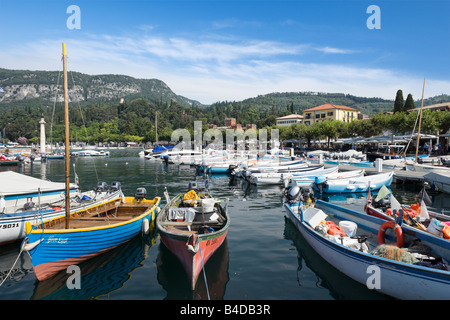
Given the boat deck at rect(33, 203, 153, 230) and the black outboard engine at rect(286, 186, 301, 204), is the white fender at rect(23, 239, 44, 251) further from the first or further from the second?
the black outboard engine at rect(286, 186, 301, 204)

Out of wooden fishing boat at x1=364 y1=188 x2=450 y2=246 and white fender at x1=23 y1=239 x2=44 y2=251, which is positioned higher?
wooden fishing boat at x1=364 y1=188 x2=450 y2=246

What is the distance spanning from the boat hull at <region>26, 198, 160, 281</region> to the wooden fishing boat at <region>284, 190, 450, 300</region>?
322 inches

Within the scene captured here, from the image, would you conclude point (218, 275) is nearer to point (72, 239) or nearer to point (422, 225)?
point (72, 239)

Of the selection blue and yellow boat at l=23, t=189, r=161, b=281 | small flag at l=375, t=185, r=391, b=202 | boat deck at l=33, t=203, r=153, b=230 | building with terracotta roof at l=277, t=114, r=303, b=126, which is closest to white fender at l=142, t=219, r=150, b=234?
blue and yellow boat at l=23, t=189, r=161, b=281

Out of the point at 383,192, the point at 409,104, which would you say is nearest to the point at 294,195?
the point at 383,192

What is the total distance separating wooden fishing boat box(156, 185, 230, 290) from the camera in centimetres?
876

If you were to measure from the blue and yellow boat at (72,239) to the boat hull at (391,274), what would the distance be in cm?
824

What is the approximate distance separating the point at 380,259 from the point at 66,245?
1018 centimetres

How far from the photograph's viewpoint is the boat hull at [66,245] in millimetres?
8992

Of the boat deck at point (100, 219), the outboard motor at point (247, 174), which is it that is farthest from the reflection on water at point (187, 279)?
the outboard motor at point (247, 174)

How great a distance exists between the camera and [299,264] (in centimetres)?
1070

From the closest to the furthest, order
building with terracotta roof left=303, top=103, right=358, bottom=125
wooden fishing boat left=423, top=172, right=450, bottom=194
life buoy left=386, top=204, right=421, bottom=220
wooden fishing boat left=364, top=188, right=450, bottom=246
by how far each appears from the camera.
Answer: wooden fishing boat left=364, top=188, right=450, bottom=246 < life buoy left=386, top=204, right=421, bottom=220 < wooden fishing boat left=423, top=172, right=450, bottom=194 < building with terracotta roof left=303, top=103, right=358, bottom=125
